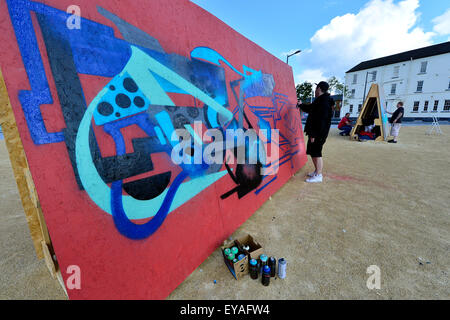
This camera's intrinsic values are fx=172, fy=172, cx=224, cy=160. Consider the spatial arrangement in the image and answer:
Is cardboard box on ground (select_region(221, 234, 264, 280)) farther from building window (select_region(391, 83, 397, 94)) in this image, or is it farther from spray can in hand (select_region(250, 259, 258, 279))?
building window (select_region(391, 83, 397, 94))

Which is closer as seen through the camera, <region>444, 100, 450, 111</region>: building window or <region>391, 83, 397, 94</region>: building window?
<region>444, 100, 450, 111</region>: building window

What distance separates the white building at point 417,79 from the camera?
79.0 feet

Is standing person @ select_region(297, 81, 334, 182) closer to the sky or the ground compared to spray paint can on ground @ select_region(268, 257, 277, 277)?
closer to the sky

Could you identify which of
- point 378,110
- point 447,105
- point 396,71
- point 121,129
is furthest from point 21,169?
point 396,71

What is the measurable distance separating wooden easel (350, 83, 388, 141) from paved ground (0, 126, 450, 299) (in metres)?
6.32

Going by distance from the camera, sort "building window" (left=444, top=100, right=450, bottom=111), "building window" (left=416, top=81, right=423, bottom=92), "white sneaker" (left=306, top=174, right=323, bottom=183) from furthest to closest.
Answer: "building window" (left=416, top=81, right=423, bottom=92) < "building window" (left=444, top=100, right=450, bottom=111) < "white sneaker" (left=306, top=174, right=323, bottom=183)

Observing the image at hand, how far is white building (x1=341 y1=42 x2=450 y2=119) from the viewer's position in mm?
24078

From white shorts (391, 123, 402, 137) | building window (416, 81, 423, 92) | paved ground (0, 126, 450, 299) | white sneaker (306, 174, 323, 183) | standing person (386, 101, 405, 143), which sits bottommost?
paved ground (0, 126, 450, 299)

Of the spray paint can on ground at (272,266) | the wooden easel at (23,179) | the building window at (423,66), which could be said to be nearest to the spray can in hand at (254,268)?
the spray paint can on ground at (272,266)

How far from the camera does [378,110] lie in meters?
9.12

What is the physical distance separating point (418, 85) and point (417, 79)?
93cm

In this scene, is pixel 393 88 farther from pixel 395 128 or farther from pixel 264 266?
pixel 264 266

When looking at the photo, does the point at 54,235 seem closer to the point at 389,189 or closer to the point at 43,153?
the point at 43,153

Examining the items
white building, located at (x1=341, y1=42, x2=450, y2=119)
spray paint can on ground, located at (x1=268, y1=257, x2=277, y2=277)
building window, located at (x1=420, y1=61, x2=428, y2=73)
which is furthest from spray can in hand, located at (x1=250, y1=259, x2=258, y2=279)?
building window, located at (x1=420, y1=61, x2=428, y2=73)
